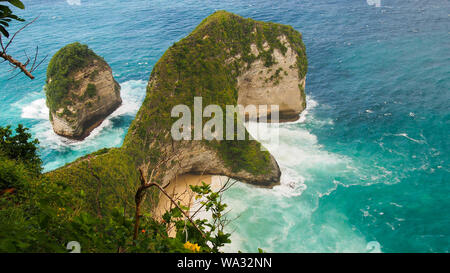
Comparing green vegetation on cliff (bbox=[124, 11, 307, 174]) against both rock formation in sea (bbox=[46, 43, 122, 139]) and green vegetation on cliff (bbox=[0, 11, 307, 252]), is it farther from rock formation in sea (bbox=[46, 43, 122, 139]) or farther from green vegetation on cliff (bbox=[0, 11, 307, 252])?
rock formation in sea (bbox=[46, 43, 122, 139])

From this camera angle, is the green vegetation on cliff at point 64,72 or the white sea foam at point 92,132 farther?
the white sea foam at point 92,132

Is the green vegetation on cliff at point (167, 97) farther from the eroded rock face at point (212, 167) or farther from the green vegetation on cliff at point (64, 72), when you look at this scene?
the eroded rock face at point (212, 167)

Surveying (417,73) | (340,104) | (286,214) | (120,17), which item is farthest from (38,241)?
(120,17)

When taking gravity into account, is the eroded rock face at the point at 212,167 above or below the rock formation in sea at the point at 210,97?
below

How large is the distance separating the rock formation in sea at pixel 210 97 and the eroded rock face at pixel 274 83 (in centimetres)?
14

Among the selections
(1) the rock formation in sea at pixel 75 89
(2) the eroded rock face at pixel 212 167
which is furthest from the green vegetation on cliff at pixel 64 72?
(2) the eroded rock face at pixel 212 167

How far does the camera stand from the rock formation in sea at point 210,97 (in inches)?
1115

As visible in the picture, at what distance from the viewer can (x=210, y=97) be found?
37031 millimetres

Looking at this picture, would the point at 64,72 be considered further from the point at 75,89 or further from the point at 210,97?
the point at 210,97

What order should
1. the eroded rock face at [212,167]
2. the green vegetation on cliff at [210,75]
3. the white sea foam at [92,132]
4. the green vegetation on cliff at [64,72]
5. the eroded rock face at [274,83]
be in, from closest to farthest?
the green vegetation on cliff at [210,75]
the eroded rock face at [212,167]
the eroded rock face at [274,83]
the green vegetation on cliff at [64,72]
the white sea foam at [92,132]

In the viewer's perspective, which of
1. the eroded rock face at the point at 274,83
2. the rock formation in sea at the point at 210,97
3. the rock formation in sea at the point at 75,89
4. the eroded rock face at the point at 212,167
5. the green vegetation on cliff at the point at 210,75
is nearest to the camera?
the rock formation in sea at the point at 210,97

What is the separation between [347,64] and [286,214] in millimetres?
41450
